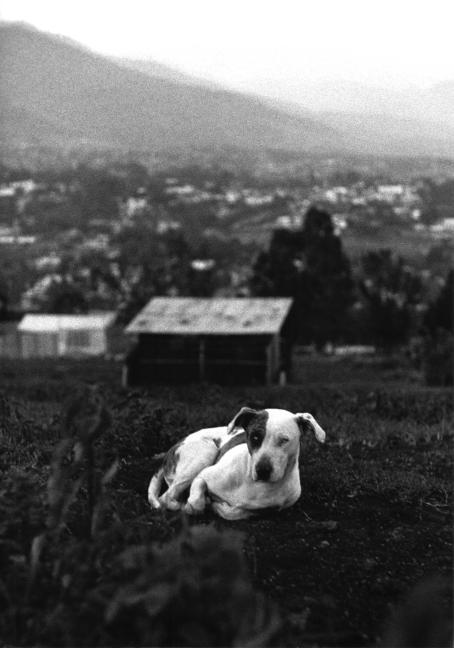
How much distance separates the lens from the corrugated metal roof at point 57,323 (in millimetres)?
→ 72375

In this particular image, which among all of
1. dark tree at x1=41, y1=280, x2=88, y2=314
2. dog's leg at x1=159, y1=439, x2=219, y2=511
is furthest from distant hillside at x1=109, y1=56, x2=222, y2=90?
dog's leg at x1=159, y1=439, x2=219, y2=511

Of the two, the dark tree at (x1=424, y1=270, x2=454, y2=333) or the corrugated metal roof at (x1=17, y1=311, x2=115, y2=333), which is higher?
the dark tree at (x1=424, y1=270, x2=454, y2=333)

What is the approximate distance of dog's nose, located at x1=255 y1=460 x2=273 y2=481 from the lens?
6742mm

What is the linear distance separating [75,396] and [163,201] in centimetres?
17706

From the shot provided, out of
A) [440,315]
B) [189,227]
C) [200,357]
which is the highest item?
[200,357]

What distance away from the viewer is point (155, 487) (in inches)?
292

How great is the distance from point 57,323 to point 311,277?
1633 centimetres

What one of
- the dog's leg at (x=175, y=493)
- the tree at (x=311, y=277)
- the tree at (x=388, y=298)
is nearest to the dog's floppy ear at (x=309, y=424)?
the dog's leg at (x=175, y=493)

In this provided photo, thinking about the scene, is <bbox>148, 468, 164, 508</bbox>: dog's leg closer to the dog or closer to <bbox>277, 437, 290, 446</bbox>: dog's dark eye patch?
the dog

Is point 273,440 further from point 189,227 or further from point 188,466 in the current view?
point 189,227

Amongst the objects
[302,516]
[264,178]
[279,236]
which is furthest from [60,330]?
[264,178]

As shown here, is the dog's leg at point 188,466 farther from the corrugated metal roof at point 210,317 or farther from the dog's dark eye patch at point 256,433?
the corrugated metal roof at point 210,317

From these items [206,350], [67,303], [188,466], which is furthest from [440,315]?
[188,466]

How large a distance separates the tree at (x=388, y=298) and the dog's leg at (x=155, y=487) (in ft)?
188
